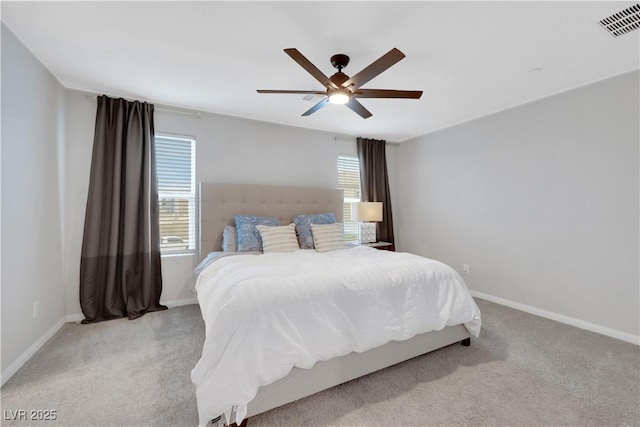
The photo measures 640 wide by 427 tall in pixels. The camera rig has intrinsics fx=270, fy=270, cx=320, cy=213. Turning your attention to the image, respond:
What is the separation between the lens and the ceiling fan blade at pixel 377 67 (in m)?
1.69

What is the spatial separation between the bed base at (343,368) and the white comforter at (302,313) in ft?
0.33

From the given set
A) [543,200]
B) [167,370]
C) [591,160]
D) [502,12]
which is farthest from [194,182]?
[591,160]

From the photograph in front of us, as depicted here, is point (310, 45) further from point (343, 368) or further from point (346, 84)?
point (343, 368)

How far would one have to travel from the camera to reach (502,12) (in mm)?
1774

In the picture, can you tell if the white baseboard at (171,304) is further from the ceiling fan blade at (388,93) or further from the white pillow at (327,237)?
the ceiling fan blade at (388,93)

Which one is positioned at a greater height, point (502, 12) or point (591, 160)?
point (502, 12)

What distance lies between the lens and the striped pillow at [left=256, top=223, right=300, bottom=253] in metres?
3.05

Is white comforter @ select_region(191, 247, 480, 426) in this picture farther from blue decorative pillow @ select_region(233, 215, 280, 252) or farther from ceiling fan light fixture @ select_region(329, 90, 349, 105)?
ceiling fan light fixture @ select_region(329, 90, 349, 105)

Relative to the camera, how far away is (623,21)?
1.85 m

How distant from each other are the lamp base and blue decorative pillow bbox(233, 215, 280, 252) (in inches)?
62.3

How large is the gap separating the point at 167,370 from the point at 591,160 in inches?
171

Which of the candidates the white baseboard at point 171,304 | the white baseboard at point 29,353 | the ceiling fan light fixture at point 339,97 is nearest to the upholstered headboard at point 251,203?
the white baseboard at point 171,304

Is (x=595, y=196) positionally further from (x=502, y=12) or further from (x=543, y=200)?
(x=502, y=12)

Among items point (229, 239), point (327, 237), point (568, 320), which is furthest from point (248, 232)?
point (568, 320)
